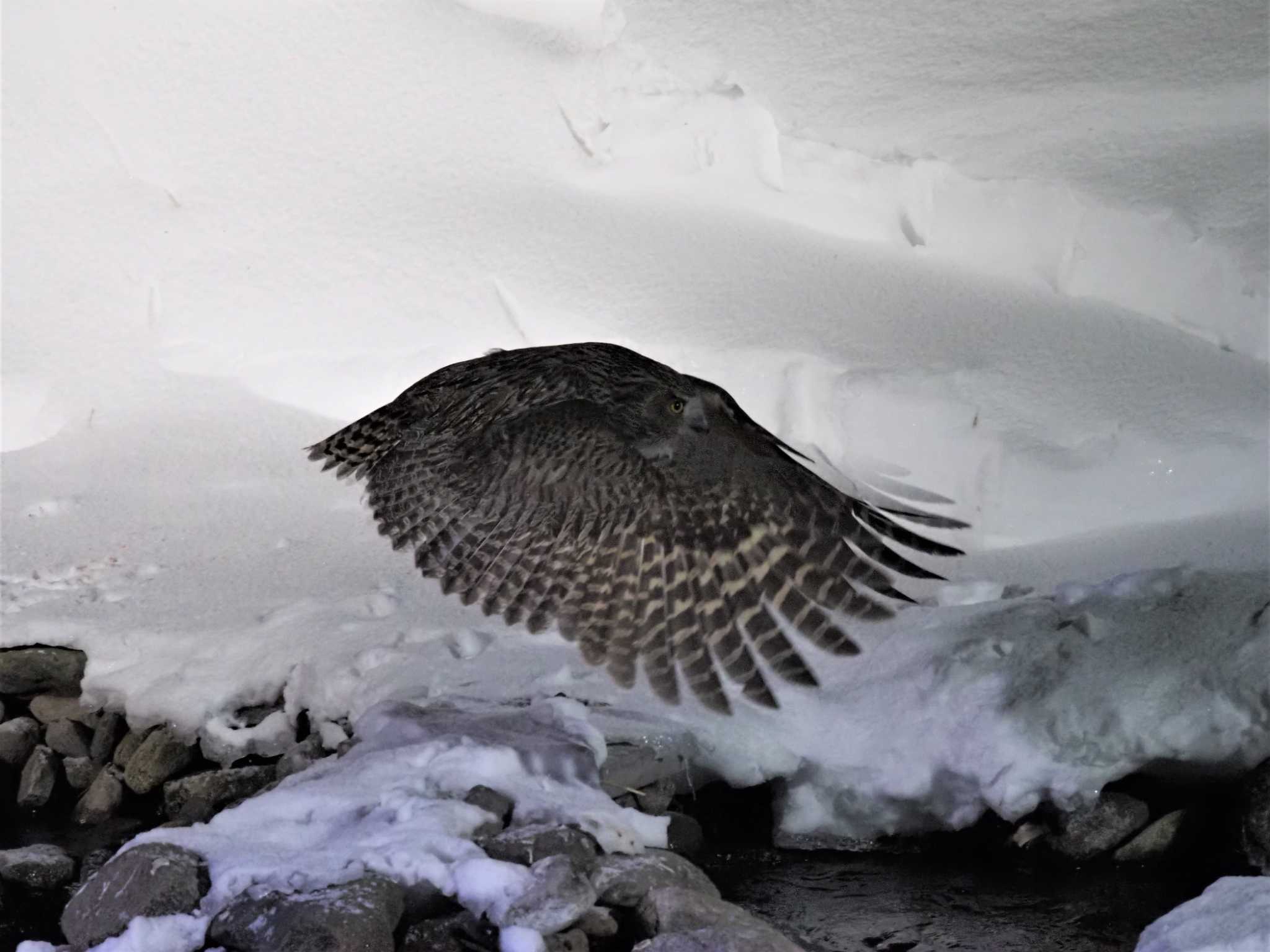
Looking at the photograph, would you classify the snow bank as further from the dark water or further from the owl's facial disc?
the owl's facial disc

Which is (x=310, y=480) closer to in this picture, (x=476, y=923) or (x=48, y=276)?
(x=48, y=276)

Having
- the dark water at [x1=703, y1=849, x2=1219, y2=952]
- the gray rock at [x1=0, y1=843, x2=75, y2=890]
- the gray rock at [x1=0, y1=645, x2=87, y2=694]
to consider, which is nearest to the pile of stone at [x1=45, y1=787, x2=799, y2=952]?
the dark water at [x1=703, y1=849, x2=1219, y2=952]

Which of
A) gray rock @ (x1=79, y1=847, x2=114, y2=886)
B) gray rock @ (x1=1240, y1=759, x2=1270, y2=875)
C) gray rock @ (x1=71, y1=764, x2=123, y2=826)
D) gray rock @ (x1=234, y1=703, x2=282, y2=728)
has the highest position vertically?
gray rock @ (x1=1240, y1=759, x2=1270, y2=875)

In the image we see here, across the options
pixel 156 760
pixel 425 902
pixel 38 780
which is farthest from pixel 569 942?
pixel 38 780

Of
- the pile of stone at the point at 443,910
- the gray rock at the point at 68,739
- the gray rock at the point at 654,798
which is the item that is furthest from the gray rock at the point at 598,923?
the gray rock at the point at 68,739

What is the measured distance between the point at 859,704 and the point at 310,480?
269 cm

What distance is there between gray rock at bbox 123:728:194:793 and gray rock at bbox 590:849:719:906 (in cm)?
164

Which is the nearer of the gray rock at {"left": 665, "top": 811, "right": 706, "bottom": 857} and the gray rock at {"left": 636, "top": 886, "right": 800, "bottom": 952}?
the gray rock at {"left": 636, "top": 886, "right": 800, "bottom": 952}

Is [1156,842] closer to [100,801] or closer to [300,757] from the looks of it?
[300,757]

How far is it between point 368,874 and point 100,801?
1478mm

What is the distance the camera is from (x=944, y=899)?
3896 millimetres

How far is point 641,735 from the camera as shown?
14.4 feet

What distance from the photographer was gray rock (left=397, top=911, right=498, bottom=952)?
3.43 meters

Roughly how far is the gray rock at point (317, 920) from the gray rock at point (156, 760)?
3.99 feet
